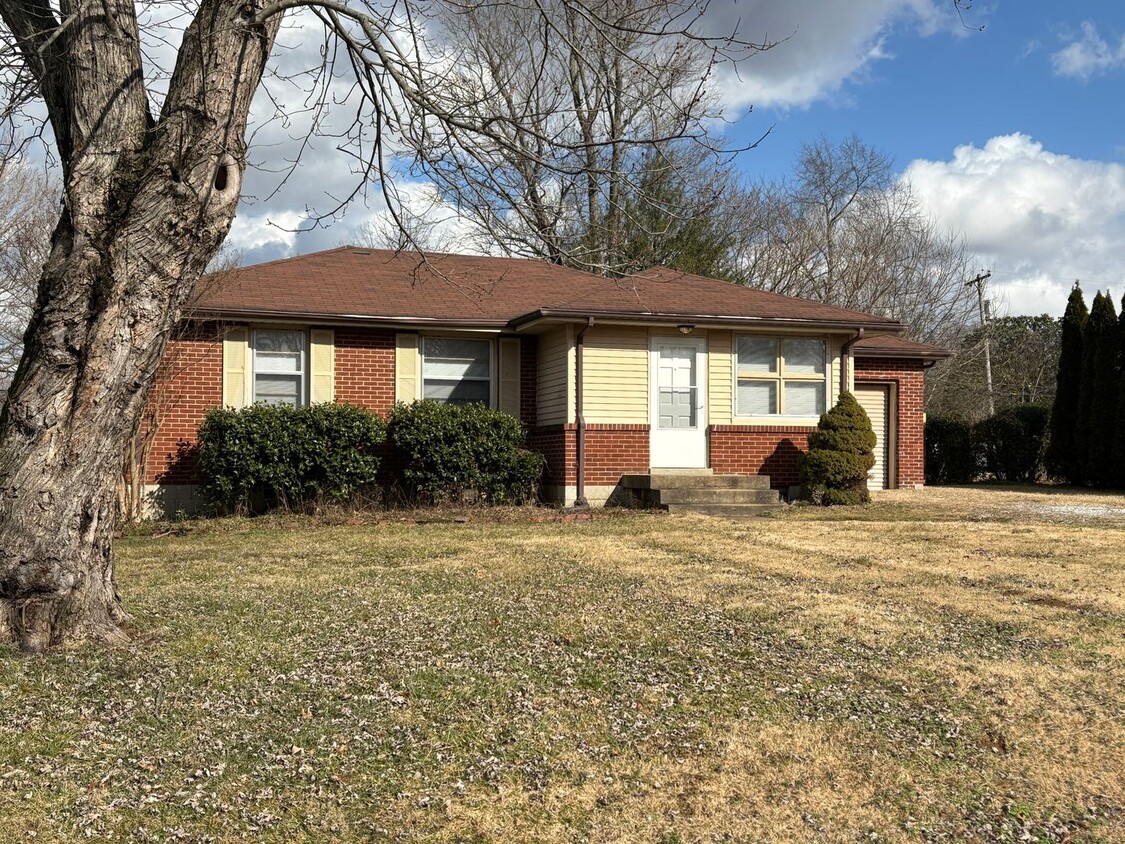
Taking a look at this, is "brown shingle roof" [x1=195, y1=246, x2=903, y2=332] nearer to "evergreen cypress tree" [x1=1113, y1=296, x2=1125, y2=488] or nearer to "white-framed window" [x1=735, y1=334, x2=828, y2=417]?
"white-framed window" [x1=735, y1=334, x2=828, y2=417]

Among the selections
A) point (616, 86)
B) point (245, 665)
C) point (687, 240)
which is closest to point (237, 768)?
point (245, 665)

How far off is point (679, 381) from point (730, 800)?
1184 cm

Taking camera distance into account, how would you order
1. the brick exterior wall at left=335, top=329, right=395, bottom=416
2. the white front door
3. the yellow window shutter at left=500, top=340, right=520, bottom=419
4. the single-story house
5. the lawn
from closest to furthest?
the lawn
the single-story house
the brick exterior wall at left=335, top=329, right=395, bottom=416
the white front door
the yellow window shutter at left=500, top=340, right=520, bottom=419

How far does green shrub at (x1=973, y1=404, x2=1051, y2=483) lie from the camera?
22922mm

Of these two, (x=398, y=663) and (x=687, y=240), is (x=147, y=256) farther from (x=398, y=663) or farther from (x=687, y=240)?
(x=687, y=240)

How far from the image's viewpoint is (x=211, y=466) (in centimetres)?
1318

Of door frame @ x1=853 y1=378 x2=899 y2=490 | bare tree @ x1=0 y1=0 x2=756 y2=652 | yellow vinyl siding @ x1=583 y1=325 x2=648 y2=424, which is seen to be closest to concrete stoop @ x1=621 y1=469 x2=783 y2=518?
yellow vinyl siding @ x1=583 y1=325 x2=648 y2=424

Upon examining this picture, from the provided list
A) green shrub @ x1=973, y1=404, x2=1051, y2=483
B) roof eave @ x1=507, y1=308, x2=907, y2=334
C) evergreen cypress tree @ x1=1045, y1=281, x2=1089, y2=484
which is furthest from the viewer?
green shrub @ x1=973, y1=404, x2=1051, y2=483

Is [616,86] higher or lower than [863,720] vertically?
higher

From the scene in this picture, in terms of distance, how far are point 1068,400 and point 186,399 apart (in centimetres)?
1820

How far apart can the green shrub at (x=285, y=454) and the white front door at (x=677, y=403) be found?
4.20 metres

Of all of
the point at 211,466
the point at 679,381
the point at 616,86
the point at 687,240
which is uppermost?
the point at 687,240

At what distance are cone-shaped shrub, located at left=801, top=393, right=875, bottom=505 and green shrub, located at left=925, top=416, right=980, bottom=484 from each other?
8.02 meters

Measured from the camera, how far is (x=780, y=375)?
15898 mm
